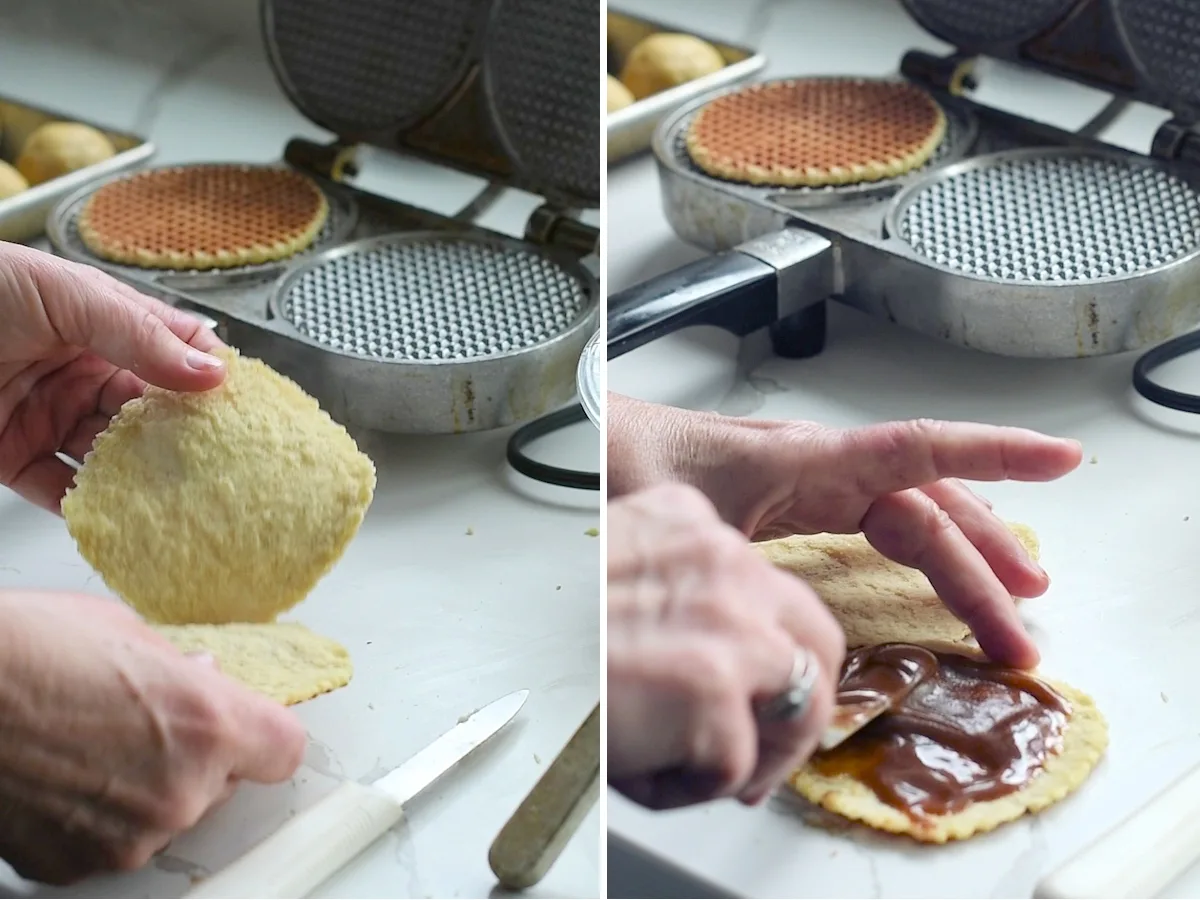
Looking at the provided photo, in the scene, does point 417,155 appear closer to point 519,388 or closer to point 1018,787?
point 519,388

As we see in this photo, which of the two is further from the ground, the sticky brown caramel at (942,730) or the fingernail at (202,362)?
the fingernail at (202,362)

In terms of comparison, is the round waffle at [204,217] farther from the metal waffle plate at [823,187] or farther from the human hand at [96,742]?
the human hand at [96,742]

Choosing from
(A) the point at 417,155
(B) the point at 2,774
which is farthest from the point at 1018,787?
(A) the point at 417,155

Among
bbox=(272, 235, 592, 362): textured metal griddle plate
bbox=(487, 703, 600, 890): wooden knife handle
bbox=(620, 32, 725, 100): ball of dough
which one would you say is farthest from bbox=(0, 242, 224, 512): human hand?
Answer: bbox=(620, 32, 725, 100): ball of dough

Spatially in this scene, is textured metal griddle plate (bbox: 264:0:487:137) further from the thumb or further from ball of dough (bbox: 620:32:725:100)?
the thumb

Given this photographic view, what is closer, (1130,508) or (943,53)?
(1130,508)

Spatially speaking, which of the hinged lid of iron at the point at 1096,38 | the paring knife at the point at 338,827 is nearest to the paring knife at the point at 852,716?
the paring knife at the point at 338,827

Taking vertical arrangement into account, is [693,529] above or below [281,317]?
above

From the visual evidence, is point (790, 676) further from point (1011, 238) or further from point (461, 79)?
point (461, 79)
